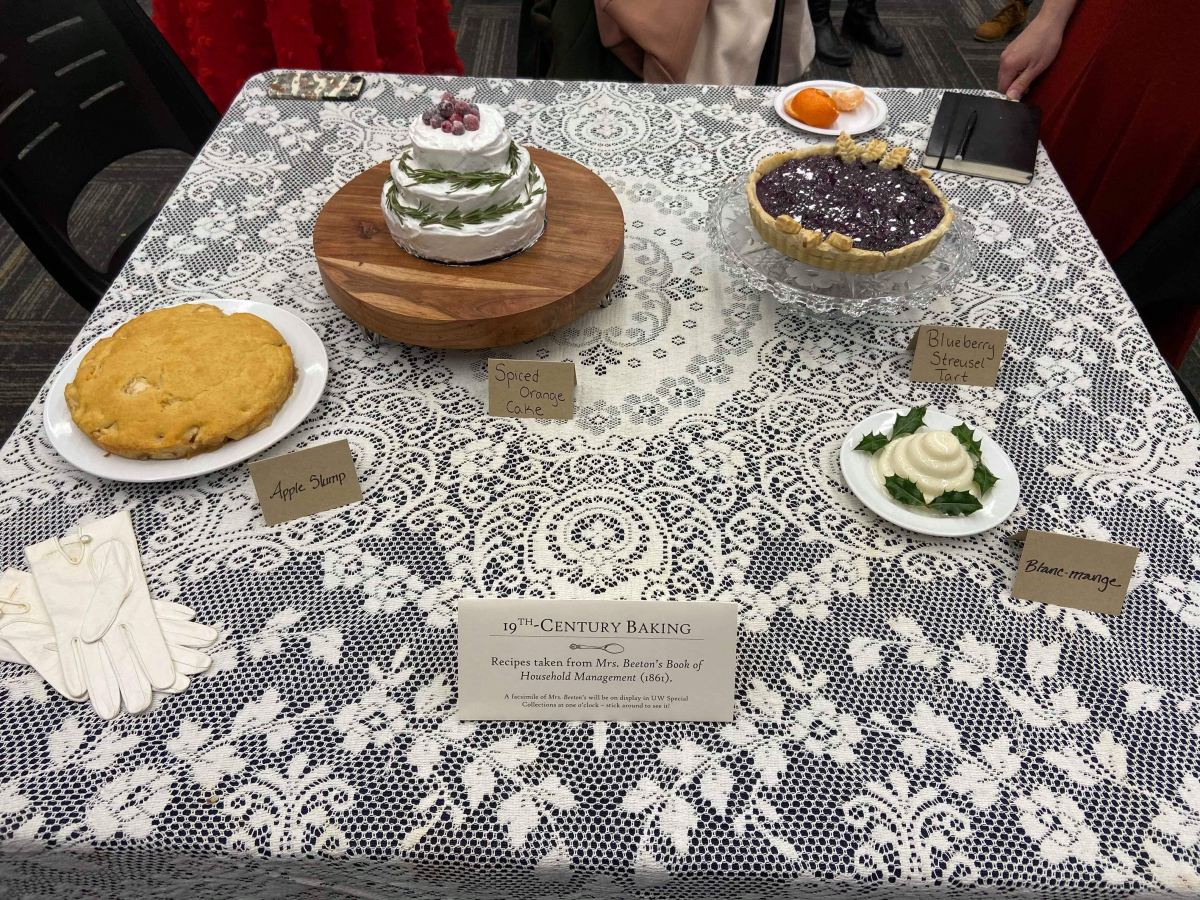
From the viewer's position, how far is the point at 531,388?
99 centimetres

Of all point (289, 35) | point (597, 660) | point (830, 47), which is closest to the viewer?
point (597, 660)

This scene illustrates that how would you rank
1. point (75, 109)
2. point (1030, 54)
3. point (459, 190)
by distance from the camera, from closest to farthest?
point (459, 190) < point (75, 109) < point (1030, 54)

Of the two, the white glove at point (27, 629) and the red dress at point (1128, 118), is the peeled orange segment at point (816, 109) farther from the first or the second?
the white glove at point (27, 629)

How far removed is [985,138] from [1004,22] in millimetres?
2461

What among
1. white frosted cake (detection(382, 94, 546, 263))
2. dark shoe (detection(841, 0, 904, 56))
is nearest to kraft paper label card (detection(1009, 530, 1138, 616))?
white frosted cake (detection(382, 94, 546, 263))

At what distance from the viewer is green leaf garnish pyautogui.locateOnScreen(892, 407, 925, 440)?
2.98ft

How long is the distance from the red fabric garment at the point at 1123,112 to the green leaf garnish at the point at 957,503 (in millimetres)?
972

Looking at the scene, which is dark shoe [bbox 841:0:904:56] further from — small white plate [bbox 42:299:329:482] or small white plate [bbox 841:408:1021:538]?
small white plate [bbox 42:299:329:482]

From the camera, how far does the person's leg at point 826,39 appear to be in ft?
→ 10.4

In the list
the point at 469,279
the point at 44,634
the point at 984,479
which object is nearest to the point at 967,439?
the point at 984,479

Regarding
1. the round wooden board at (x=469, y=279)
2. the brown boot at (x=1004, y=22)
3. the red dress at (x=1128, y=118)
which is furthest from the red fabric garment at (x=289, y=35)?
the brown boot at (x=1004, y=22)

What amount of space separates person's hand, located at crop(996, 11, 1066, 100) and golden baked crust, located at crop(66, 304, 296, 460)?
150 cm

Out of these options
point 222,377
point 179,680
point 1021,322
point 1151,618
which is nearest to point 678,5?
point 1021,322

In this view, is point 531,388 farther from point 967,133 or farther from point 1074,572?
point 967,133
